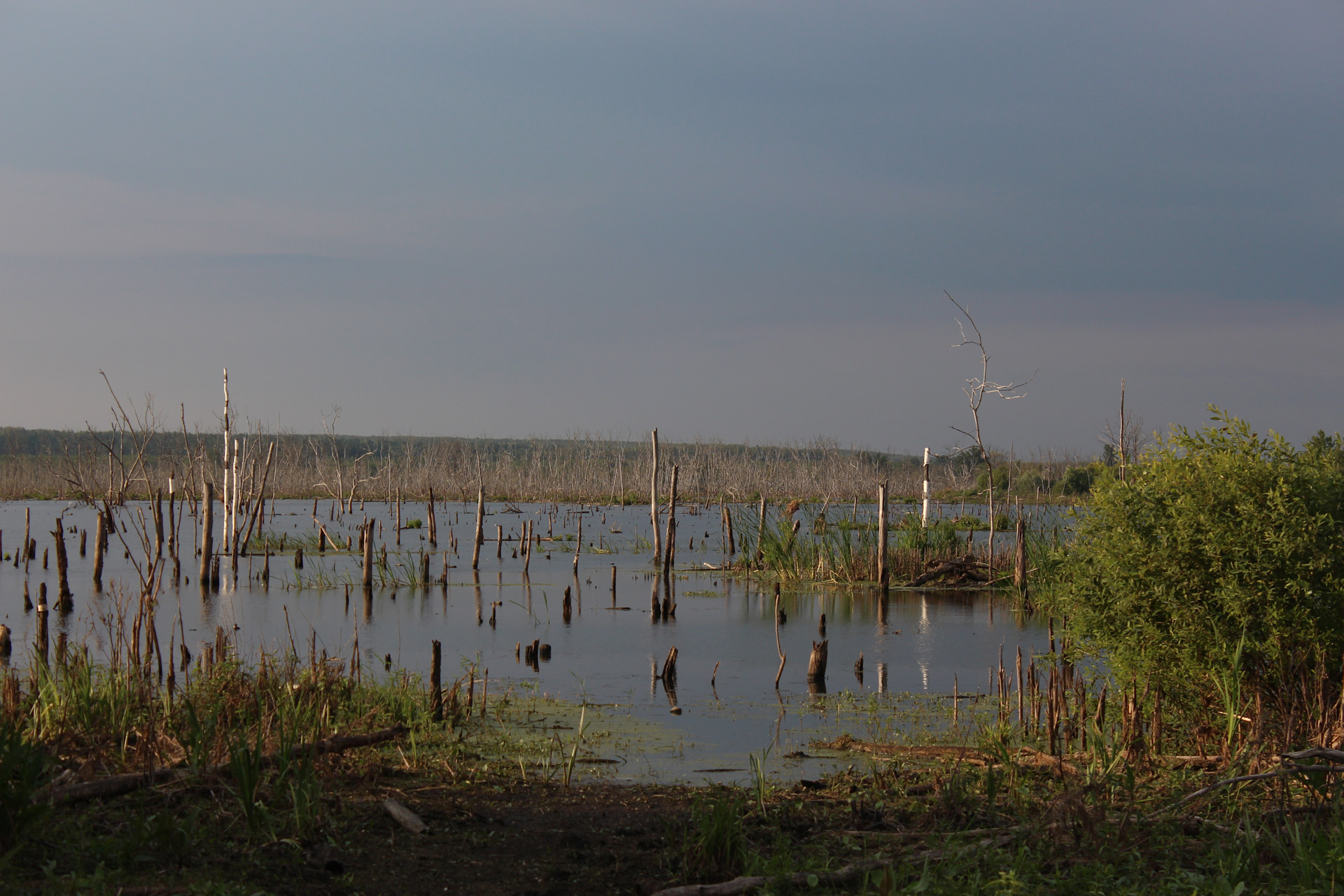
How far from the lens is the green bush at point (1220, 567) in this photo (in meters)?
6.84

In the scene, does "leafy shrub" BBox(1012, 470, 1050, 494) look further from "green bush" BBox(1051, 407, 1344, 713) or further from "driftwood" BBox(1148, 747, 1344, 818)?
"driftwood" BBox(1148, 747, 1344, 818)

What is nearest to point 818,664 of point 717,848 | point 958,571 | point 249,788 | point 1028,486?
point 717,848

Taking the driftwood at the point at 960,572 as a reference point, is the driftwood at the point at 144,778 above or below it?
above

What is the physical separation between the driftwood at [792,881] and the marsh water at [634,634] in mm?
2759

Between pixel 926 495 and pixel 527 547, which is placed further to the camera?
pixel 926 495

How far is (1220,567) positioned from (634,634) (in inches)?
383

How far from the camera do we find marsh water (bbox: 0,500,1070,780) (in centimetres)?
939

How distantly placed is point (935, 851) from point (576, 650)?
9629 mm

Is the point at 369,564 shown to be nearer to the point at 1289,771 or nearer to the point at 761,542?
the point at 761,542

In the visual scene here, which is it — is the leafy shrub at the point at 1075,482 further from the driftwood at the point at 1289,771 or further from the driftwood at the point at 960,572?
the driftwood at the point at 1289,771

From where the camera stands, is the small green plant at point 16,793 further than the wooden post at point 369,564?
No

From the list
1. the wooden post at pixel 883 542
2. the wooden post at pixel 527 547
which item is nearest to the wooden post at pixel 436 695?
the wooden post at pixel 883 542

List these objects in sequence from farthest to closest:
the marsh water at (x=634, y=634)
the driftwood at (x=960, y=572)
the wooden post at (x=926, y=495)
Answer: the wooden post at (x=926, y=495)
the driftwood at (x=960, y=572)
the marsh water at (x=634, y=634)

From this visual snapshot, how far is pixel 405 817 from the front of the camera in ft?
17.2
